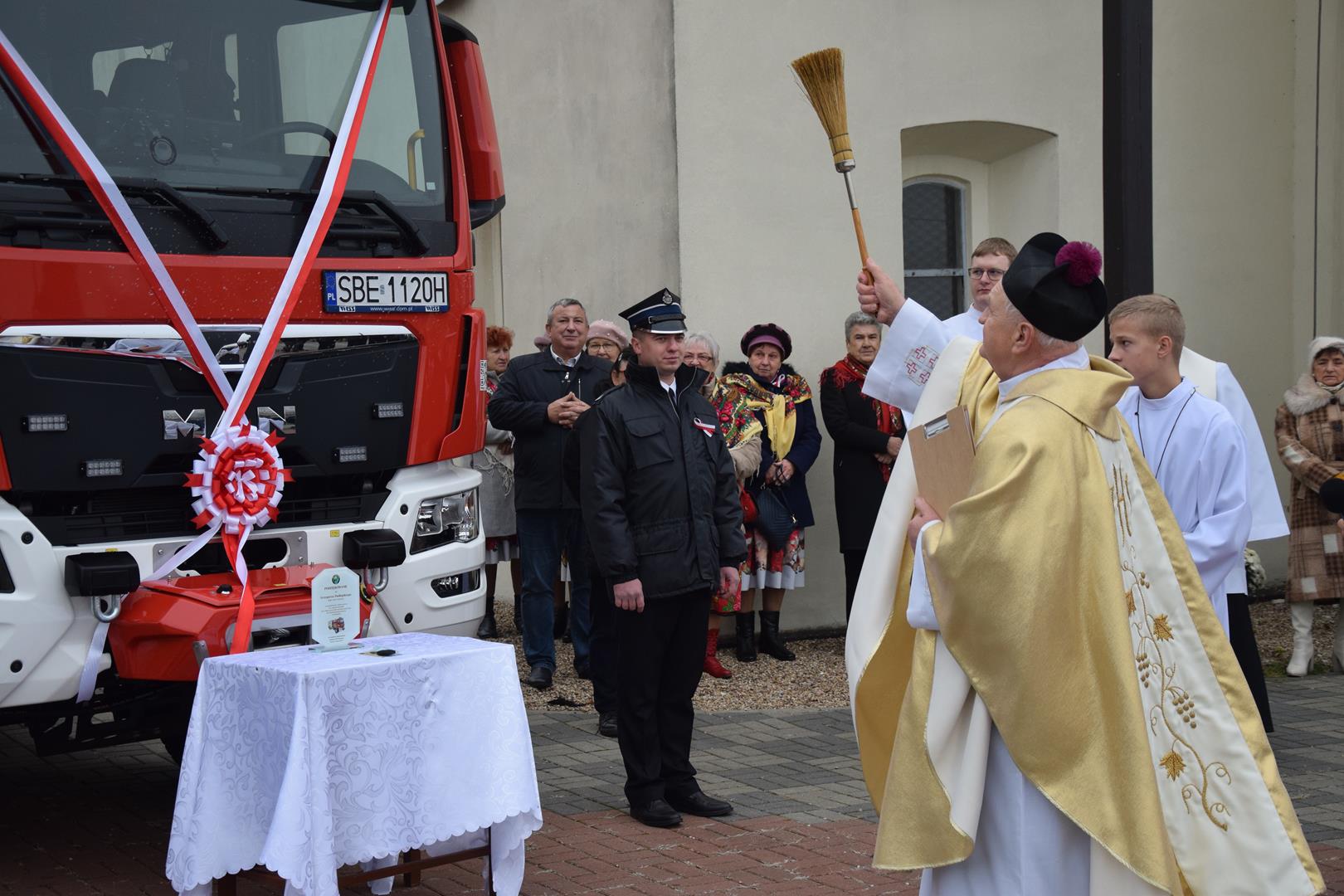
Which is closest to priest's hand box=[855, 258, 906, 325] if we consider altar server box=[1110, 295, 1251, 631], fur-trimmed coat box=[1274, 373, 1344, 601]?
altar server box=[1110, 295, 1251, 631]

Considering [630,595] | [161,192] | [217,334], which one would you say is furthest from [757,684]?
[161,192]

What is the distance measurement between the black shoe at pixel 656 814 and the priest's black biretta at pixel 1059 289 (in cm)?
312

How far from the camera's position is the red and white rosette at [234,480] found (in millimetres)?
5621

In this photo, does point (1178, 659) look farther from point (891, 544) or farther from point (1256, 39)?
point (1256, 39)

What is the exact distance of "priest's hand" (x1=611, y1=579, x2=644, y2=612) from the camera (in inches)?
256

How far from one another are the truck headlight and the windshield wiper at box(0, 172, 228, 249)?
132cm

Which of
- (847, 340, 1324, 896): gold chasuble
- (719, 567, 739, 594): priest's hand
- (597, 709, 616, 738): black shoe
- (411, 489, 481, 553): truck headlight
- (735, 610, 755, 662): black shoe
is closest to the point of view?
(847, 340, 1324, 896): gold chasuble

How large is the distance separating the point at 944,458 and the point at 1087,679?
66 cm

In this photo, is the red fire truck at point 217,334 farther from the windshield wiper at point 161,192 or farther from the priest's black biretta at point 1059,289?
the priest's black biretta at point 1059,289

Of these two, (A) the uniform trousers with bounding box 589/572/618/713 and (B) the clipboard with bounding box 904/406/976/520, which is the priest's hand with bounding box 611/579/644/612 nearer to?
(A) the uniform trousers with bounding box 589/572/618/713

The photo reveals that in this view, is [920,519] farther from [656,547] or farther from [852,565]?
[852,565]

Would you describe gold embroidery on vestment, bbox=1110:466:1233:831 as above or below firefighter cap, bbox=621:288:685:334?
below

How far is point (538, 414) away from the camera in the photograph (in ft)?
30.2

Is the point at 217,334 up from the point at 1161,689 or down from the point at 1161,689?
up
